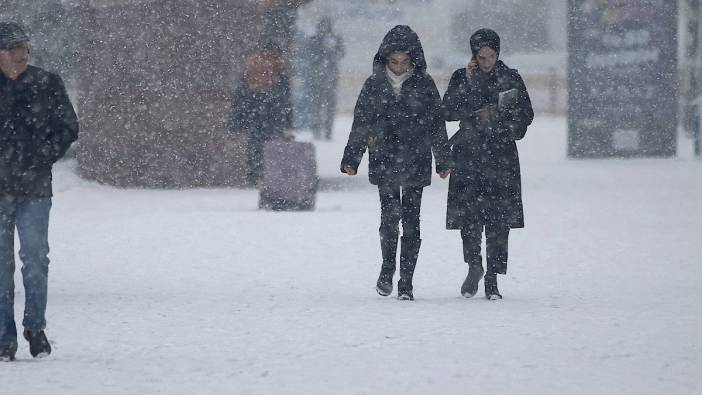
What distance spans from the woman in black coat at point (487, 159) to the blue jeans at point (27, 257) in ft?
9.75

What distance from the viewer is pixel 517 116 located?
8039mm

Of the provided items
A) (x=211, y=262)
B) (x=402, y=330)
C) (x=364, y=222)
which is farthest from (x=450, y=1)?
(x=402, y=330)

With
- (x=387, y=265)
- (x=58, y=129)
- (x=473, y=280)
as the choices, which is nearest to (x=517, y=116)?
(x=473, y=280)

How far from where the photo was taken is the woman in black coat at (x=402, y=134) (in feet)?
26.3

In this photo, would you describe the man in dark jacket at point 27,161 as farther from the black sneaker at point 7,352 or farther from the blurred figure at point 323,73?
the blurred figure at point 323,73

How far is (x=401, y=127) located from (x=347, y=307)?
1153 mm

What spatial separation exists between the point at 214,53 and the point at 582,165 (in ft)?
23.3

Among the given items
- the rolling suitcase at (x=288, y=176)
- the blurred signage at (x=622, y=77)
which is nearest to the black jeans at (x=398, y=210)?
the rolling suitcase at (x=288, y=176)

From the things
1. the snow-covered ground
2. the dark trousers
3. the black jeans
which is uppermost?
the black jeans

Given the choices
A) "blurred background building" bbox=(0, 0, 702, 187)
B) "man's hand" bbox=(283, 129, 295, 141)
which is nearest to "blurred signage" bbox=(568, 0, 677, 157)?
"blurred background building" bbox=(0, 0, 702, 187)

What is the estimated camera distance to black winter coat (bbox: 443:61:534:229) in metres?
8.11

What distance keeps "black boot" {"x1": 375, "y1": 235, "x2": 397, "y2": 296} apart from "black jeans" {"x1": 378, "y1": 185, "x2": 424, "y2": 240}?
0.04 metres

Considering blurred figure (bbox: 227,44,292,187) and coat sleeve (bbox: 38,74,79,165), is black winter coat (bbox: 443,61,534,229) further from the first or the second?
blurred figure (bbox: 227,44,292,187)

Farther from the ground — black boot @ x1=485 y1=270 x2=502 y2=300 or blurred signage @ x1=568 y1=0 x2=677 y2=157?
blurred signage @ x1=568 y1=0 x2=677 y2=157
